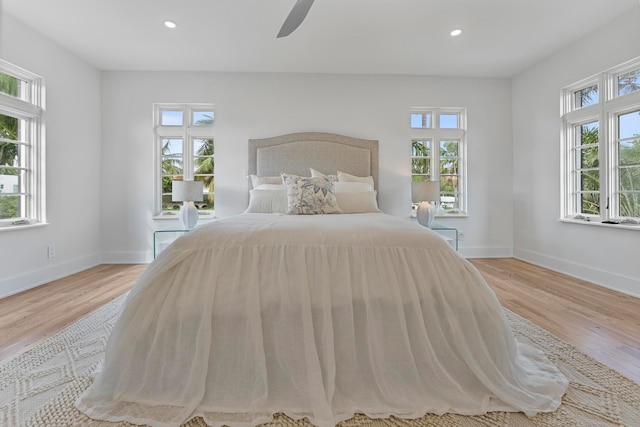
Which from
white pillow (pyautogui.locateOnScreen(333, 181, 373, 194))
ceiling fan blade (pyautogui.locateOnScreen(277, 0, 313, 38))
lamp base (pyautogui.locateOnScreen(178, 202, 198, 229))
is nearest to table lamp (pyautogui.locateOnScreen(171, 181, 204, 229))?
lamp base (pyautogui.locateOnScreen(178, 202, 198, 229))

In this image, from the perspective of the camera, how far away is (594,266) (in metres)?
3.05

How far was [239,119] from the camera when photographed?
3.96 metres

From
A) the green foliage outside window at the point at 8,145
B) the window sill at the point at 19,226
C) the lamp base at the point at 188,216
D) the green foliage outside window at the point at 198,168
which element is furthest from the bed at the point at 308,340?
the green foliage outside window at the point at 198,168

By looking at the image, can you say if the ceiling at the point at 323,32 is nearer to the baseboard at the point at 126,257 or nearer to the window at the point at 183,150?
the window at the point at 183,150

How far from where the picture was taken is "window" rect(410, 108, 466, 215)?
4.21 meters

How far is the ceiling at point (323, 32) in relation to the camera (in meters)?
2.62

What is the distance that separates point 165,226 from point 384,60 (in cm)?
355

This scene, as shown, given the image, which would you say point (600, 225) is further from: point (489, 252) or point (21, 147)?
point (21, 147)

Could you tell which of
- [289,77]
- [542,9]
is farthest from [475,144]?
[289,77]

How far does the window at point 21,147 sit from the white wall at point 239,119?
0.82m

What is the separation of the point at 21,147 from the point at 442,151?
4965 mm

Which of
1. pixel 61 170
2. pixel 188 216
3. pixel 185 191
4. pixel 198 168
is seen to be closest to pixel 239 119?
pixel 198 168

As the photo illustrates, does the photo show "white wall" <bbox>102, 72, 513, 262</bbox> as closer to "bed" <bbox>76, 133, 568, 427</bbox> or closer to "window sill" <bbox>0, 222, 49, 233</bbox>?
"window sill" <bbox>0, 222, 49, 233</bbox>

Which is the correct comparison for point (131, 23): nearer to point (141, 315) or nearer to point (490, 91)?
point (141, 315)
